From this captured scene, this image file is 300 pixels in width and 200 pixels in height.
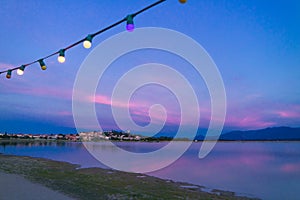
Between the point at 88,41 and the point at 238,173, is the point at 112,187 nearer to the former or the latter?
the point at 88,41

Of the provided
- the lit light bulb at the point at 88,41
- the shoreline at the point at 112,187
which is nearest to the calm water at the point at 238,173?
the shoreline at the point at 112,187

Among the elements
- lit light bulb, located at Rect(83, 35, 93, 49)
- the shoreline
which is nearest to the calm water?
the shoreline

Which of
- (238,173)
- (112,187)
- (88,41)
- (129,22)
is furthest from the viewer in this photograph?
(238,173)

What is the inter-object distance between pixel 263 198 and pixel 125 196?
29.0 ft

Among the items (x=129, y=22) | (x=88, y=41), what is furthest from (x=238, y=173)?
(x=129, y=22)

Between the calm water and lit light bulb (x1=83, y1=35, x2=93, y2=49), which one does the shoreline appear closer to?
the calm water

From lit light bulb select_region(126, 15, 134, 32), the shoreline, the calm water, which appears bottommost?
the calm water

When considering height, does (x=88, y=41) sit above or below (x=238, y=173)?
above

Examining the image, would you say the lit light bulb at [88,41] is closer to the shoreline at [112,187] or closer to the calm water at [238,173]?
the shoreline at [112,187]

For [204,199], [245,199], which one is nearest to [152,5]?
[204,199]

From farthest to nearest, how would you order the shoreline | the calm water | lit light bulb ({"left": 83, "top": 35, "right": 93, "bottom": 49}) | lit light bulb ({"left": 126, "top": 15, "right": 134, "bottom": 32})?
the calm water → the shoreline → lit light bulb ({"left": 83, "top": 35, "right": 93, "bottom": 49}) → lit light bulb ({"left": 126, "top": 15, "right": 134, "bottom": 32})

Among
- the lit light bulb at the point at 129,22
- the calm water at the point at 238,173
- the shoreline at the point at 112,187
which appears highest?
the lit light bulb at the point at 129,22

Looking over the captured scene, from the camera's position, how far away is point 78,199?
319 inches

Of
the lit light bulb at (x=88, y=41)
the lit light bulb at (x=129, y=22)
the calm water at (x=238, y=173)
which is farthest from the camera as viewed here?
the calm water at (x=238, y=173)
